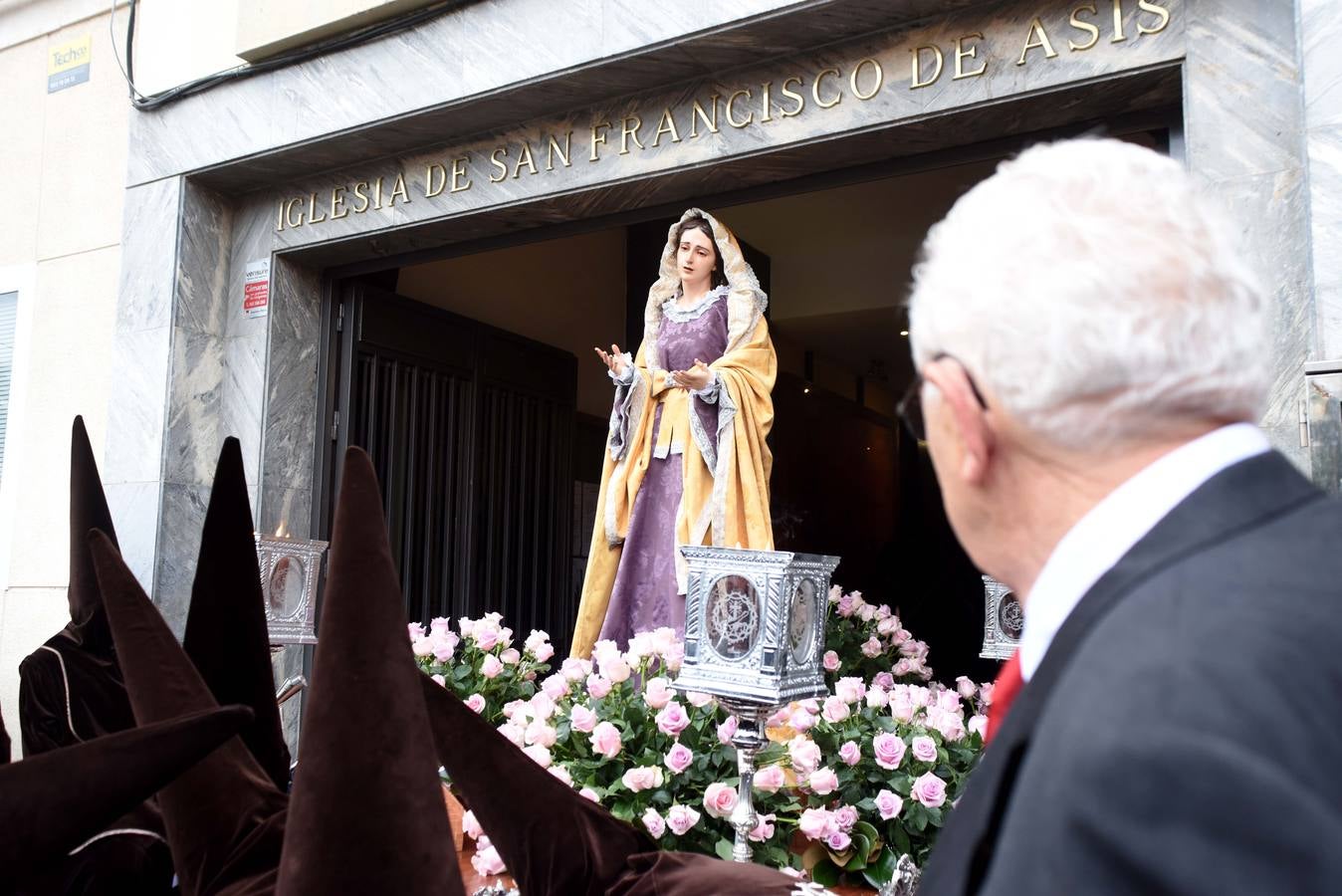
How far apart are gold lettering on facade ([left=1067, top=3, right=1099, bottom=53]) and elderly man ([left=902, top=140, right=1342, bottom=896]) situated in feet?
9.80

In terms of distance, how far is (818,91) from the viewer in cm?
388

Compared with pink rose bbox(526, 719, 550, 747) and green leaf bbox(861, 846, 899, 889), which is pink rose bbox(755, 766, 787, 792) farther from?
pink rose bbox(526, 719, 550, 747)

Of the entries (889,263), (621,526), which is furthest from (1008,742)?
(889,263)

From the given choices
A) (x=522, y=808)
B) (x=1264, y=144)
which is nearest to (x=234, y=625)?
(x=522, y=808)

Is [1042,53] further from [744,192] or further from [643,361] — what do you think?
[643,361]

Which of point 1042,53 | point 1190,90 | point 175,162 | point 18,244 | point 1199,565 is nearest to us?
point 1199,565

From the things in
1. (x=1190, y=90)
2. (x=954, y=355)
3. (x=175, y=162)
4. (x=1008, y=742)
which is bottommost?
(x=1008, y=742)

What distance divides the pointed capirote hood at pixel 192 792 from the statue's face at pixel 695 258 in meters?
3.61

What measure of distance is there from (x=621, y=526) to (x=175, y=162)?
299cm

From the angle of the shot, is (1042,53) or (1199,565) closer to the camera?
(1199,565)

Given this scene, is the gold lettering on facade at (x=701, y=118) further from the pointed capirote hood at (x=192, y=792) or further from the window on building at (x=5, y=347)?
the window on building at (x=5, y=347)

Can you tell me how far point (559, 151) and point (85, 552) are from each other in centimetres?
308

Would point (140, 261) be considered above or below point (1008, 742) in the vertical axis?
above

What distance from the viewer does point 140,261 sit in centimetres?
538
